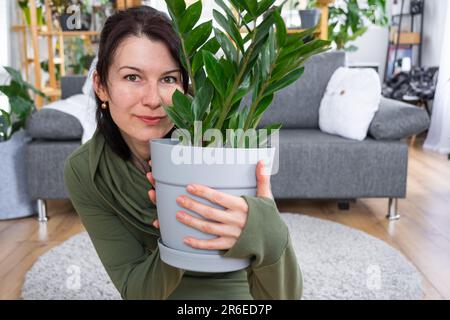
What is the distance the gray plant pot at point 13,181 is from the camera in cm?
257

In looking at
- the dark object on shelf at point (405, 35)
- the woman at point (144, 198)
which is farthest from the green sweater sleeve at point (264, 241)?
the dark object on shelf at point (405, 35)

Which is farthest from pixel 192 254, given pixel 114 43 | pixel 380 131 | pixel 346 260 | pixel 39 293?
pixel 380 131

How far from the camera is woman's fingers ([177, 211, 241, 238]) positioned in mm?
542

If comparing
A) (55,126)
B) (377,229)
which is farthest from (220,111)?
(55,126)

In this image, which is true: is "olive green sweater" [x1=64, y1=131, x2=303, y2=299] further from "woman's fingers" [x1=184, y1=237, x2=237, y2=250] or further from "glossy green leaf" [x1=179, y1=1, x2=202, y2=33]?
"glossy green leaf" [x1=179, y1=1, x2=202, y2=33]

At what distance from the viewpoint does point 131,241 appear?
896 mm

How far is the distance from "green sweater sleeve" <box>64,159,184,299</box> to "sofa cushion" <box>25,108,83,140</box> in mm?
1752

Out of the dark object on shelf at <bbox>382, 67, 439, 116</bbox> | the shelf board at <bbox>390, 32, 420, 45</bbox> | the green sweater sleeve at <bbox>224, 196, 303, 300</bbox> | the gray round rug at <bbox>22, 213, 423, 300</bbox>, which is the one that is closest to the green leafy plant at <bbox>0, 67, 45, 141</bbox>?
the gray round rug at <bbox>22, 213, 423, 300</bbox>

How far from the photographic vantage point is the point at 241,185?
545 mm

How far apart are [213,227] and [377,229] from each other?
6.83 feet

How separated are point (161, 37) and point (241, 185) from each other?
0.27m

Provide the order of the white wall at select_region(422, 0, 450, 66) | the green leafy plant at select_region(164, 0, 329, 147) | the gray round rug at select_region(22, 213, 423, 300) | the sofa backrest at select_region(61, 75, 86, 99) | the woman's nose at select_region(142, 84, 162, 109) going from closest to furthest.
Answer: the green leafy plant at select_region(164, 0, 329, 147), the woman's nose at select_region(142, 84, 162, 109), the gray round rug at select_region(22, 213, 423, 300), the sofa backrest at select_region(61, 75, 86, 99), the white wall at select_region(422, 0, 450, 66)

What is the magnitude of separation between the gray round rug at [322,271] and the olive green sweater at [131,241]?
886 mm
